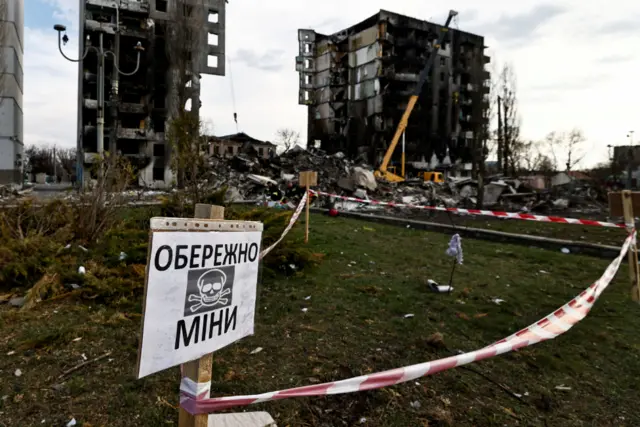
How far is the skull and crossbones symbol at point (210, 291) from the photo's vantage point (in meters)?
1.68

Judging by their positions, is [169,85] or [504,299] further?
[169,85]

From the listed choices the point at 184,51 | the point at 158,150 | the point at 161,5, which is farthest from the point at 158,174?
the point at 161,5

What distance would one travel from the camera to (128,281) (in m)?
4.71

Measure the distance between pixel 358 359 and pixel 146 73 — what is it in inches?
1542

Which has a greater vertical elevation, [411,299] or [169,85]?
[169,85]

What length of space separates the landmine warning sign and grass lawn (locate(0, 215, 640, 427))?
1.08m

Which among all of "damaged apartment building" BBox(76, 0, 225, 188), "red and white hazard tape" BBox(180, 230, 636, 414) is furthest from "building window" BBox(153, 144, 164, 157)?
"red and white hazard tape" BBox(180, 230, 636, 414)

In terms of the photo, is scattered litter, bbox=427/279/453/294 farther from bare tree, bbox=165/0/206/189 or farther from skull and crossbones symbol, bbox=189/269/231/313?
bare tree, bbox=165/0/206/189

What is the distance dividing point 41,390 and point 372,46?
5576 centimetres

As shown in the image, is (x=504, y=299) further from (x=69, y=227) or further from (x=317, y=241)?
(x=69, y=227)

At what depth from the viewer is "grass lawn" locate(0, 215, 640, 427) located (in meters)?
2.69

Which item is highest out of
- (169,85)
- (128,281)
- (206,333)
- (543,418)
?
(169,85)

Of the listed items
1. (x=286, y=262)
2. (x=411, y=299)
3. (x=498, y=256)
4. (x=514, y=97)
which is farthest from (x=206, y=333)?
(x=514, y=97)

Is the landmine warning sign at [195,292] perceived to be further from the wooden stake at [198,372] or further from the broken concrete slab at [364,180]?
the broken concrete slab at [364,180]
